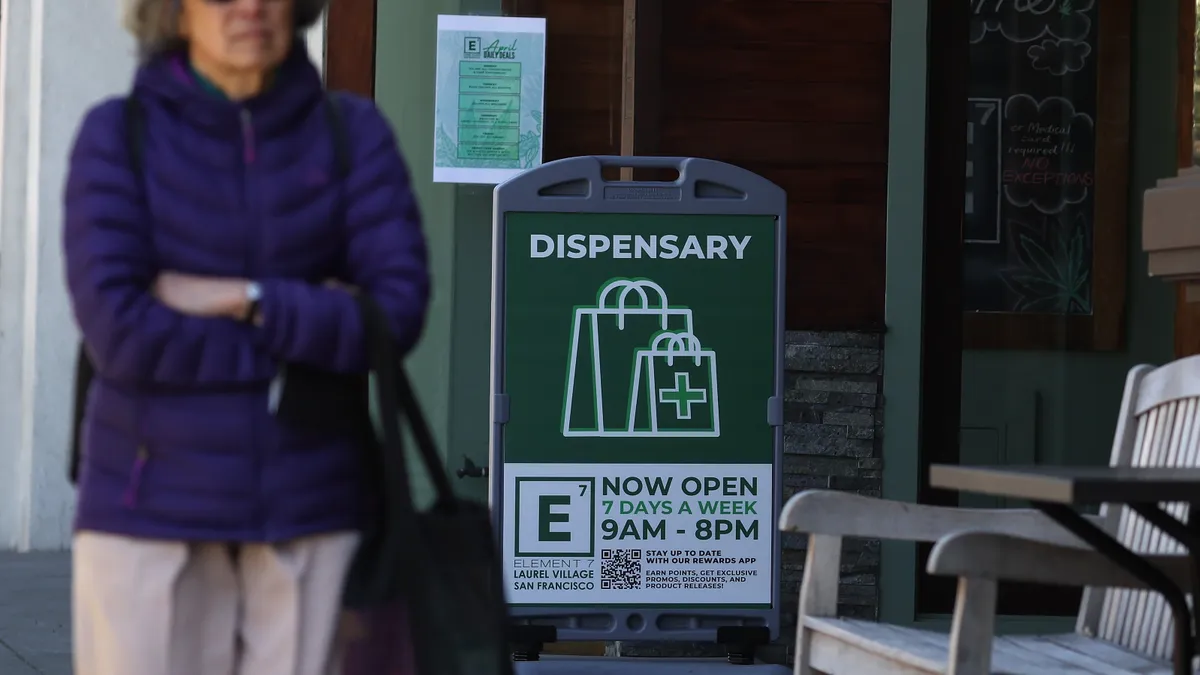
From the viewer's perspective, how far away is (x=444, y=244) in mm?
5863

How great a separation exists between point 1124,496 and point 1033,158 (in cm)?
398

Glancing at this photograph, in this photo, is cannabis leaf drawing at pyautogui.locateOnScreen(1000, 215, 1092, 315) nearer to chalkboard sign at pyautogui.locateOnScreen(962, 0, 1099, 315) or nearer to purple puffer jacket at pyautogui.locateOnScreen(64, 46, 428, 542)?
chalkboard sign at pyautogui.locateOnScreen(962, 0, 1099, 315)

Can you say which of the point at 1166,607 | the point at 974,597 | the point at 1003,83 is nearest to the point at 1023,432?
the point at 1003,83

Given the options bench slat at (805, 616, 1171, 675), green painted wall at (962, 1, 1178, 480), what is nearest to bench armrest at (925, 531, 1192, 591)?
bench slat at (805, 616, 1171, 675)

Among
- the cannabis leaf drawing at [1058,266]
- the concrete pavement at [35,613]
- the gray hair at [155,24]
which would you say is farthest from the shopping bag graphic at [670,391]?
the gray hair at [155,24]

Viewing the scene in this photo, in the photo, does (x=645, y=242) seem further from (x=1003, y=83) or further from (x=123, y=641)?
(x=123, y=641)

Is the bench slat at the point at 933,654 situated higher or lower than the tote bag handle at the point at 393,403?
lower

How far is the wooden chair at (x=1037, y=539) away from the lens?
3.32 metres

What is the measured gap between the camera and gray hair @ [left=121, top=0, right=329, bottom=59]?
2.30 m

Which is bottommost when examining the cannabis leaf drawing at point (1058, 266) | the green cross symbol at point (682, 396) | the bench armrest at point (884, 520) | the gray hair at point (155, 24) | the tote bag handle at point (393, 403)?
the bench armrest at point (884, 520)

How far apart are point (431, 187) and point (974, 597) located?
11.0ft

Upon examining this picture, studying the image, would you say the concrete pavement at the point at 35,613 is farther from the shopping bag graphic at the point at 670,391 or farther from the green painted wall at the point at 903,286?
the green painted wall at the point at 903,286

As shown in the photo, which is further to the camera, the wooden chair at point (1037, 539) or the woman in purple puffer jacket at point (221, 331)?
the wooden chair at point (1037, 539)

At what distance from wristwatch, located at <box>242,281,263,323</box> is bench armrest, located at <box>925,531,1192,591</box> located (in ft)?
3.52
